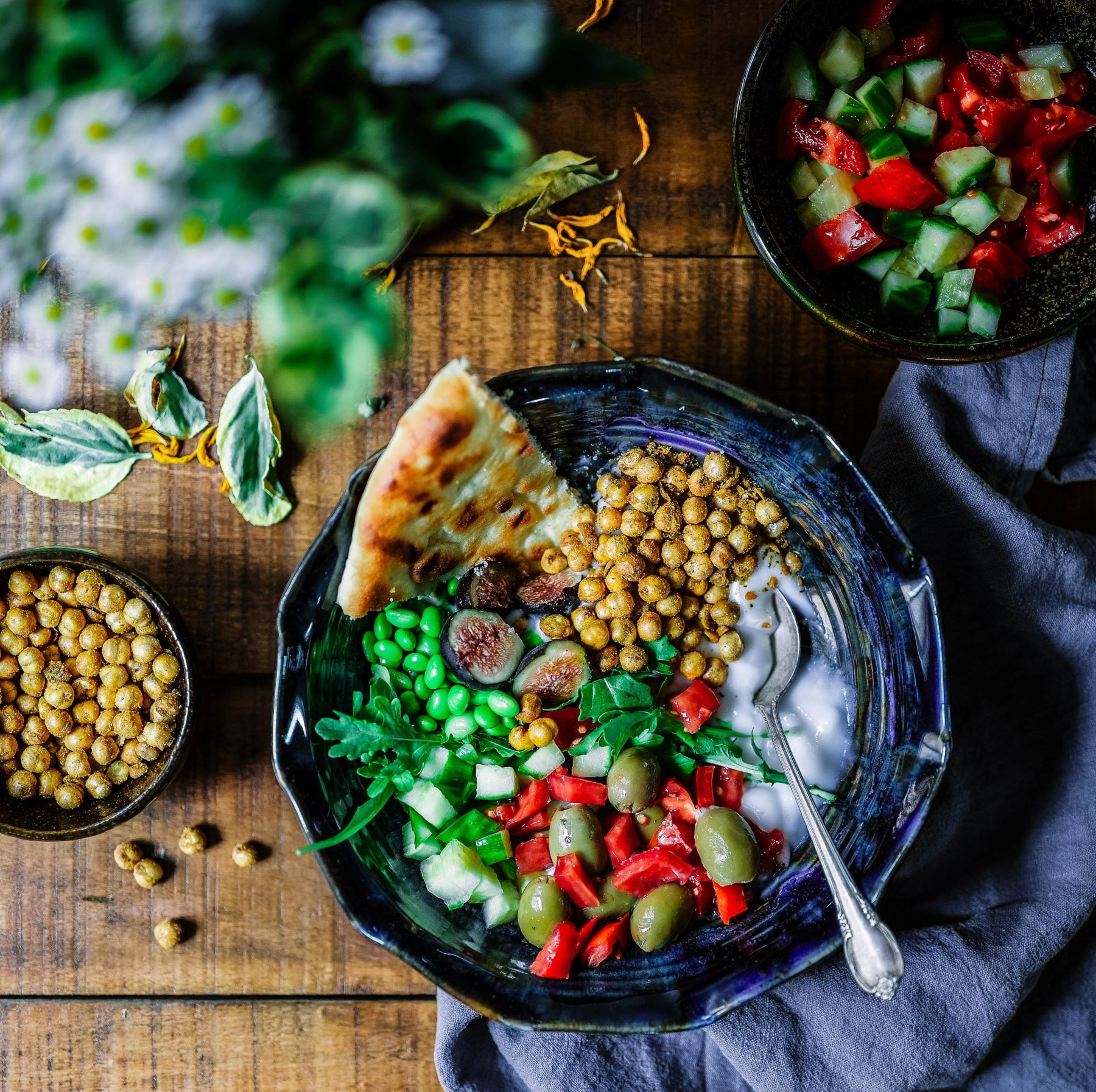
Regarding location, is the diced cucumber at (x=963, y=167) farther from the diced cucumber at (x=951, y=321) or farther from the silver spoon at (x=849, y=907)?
the silver spoon at (x=849, y=907)

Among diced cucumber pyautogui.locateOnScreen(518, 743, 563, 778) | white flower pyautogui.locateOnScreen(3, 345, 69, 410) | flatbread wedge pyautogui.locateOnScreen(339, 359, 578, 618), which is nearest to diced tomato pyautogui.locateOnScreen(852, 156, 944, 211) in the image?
flatbread wedge pyautogui.locateOnScreen(339, 359, 578, 618)

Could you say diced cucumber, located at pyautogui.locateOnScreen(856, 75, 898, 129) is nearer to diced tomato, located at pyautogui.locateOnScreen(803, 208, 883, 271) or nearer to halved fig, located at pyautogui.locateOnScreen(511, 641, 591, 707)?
diced tomato, located at pyautogui.locateOnScreen(803, 208, 883, 271)

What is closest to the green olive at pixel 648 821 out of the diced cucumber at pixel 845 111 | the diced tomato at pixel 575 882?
the diced tomato at pixel 575 882

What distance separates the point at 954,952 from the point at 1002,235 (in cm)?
109

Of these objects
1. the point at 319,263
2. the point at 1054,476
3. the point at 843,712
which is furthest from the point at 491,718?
the point at 319,263

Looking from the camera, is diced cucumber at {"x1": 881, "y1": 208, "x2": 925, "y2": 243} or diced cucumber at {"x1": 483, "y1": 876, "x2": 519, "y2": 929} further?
diced cucumber at {"x1": 483, "y1": 876, "x2": 519, "y2": 929}

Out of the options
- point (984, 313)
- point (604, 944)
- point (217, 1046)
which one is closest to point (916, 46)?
point (984, 313)

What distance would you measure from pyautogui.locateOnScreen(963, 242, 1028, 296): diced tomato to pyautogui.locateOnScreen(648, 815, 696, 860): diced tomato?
90 centimetres

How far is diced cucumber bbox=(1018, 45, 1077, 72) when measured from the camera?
1.44m

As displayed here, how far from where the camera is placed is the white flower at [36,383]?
5.48 ft

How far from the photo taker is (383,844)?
1528mm

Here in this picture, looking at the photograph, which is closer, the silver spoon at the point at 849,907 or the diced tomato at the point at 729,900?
the silver spoon at the point at 849,907

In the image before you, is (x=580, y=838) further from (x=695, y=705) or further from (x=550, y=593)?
(x=550, y=593)

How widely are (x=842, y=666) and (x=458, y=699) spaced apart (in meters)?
0.61
